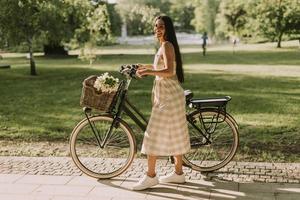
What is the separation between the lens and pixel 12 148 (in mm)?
8430

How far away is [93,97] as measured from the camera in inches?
233

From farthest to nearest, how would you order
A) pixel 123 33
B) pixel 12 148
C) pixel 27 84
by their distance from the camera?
pixel 123 33, pixel 27 84, pixel 12 148

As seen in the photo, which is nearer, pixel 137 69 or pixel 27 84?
pixel 137 69

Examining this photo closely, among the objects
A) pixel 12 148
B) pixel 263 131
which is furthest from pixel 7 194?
pixel 263 131

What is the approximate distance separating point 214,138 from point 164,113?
109 cm

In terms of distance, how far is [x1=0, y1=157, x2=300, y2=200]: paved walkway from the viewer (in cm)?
565

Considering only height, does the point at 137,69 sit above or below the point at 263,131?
above

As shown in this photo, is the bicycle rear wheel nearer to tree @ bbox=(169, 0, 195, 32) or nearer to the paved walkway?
the paved walkway

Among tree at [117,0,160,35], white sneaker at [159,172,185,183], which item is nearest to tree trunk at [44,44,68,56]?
tree at [117,0,160,35]

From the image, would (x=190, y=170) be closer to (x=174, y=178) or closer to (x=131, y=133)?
(x=174, y=178)

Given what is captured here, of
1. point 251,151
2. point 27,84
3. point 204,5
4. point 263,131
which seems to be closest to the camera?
point 251,151

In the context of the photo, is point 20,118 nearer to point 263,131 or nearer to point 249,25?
point 263,131

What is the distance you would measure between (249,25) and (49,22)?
42.0 m

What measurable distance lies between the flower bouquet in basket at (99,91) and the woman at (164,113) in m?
0.38
